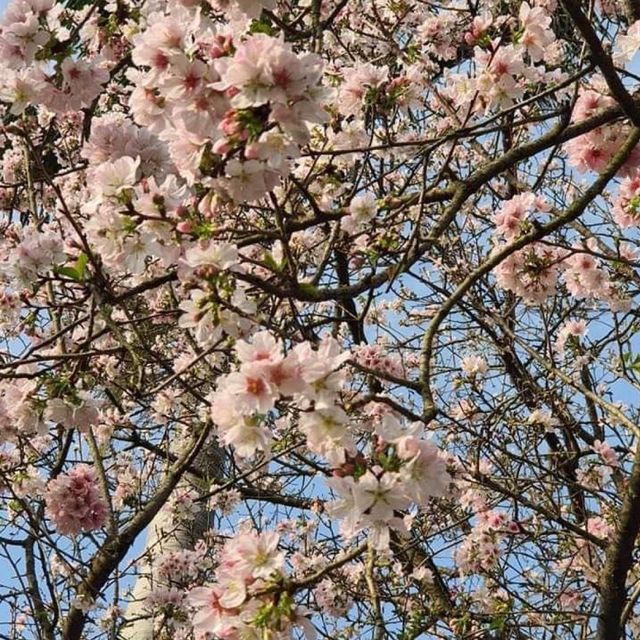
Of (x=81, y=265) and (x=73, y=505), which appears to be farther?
(x=73, y=505)

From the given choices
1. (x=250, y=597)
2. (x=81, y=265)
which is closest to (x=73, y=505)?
(x=81, y=265)

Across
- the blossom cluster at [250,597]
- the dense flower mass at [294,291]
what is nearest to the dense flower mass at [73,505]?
the dense flower mass at [294,291]

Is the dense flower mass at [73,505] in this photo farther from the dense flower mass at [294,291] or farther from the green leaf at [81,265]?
the green leaf at [81,265]

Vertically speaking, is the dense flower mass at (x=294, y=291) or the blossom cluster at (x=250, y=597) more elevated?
the dense flower mass at (x=294, y=291)

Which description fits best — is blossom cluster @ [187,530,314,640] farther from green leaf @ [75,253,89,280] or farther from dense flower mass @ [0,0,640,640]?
green leaf @ [75,253,89,280]

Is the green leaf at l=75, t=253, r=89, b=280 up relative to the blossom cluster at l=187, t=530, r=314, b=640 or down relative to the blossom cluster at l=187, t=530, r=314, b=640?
up

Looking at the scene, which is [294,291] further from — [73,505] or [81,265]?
[73,505]

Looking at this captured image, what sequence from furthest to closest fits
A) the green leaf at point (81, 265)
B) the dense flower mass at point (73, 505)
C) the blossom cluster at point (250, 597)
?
1. the dense flower mass at point (73, 505)
2. the green leaf at point (81, 265)
3. the blossom cluster at point (250, 597)

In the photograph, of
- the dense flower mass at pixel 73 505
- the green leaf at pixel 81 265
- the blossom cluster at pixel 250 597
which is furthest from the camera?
the dense flower mass at pixel 73 505

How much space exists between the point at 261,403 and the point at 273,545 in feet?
0.88

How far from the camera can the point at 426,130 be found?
5.23 metres

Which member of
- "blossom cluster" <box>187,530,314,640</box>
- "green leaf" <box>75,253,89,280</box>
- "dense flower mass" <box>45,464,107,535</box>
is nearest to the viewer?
"blossom cluster" <box>187,530,314,640</box>

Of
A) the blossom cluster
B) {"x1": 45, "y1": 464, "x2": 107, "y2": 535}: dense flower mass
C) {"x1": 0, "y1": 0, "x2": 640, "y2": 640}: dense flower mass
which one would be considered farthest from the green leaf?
{"x1": 45, "y1": 464, "x2": 107, "y2": 535}: dense flower mass

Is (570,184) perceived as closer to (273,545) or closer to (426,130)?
(426,130)
